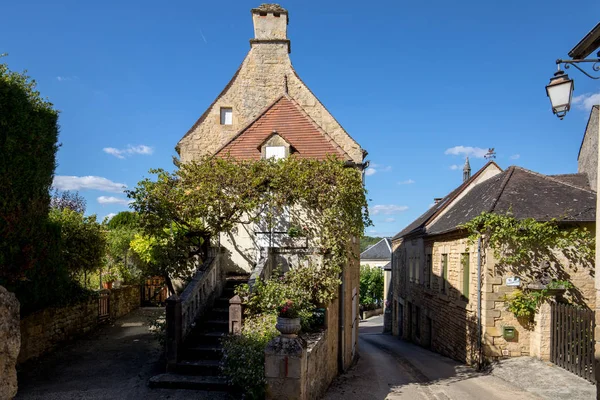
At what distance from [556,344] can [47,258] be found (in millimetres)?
12538

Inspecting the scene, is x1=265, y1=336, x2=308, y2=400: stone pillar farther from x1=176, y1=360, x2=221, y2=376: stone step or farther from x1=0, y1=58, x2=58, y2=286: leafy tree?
x1=0, y1=58, x2=58, y2=286: leafy tree

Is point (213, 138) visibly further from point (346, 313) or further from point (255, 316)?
point (255, 316)

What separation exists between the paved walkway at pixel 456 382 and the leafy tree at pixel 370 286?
29.5 metres

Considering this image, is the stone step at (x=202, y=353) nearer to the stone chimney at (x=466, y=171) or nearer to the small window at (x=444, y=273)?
the small window at (x=444, y=273)

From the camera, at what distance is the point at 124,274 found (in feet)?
56.3

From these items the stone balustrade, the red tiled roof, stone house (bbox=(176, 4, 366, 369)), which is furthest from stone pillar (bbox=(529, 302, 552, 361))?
the stone balustrade

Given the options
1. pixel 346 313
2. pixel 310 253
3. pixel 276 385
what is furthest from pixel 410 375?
pixel 276 385

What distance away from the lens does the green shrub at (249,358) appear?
6.62 meters

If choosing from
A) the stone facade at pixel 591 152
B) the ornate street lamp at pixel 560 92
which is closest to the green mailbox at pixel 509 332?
the stone facade at pixel 591 152

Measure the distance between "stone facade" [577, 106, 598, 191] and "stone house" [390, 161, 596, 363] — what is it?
42 centimetres

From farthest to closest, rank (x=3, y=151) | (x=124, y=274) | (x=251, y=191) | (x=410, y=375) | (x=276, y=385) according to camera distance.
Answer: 1. (x=124, y=274)
2. (x=410, y=375)
3. (x=251, y=191)
4. (x=3, y=151)
5. (x=276, y=385)

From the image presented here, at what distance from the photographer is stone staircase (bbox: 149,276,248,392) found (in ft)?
24.7

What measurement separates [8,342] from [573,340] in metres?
11.7

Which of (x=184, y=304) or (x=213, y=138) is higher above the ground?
(x=213, y=138)
